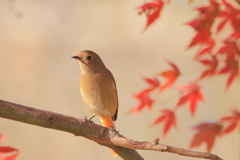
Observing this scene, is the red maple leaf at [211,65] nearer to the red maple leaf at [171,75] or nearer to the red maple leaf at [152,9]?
the red maple leaf at [171,75]

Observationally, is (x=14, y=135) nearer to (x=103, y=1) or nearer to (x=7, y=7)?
(x=7, y=7)

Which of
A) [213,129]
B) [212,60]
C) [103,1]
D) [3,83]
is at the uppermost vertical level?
[103,1]

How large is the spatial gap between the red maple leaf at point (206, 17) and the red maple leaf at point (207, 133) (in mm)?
631

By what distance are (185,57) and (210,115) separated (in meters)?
0.92

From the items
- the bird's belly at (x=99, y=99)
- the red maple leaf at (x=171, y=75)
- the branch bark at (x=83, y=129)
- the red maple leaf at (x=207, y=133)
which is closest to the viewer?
the branch bark at (x=83, y=129)

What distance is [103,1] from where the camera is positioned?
4.76m

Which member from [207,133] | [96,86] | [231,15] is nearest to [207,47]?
[231,15]

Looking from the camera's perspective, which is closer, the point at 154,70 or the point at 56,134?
the point at 56,134

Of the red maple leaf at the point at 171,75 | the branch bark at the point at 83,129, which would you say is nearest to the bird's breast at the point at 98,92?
the red maple leaf at the point at 171,75

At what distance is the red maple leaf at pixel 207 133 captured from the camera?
1997mm

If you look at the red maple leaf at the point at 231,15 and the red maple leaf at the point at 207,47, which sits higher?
the red maple leaf at the point at 231,15

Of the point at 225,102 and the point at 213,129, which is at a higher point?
the point at 225,102

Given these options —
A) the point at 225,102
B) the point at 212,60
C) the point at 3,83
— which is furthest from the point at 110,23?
the point at 212,60

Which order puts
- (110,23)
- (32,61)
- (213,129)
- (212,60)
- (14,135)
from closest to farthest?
(212,60) < (213,129) < (14,135) < (32,61) < (110,23)
